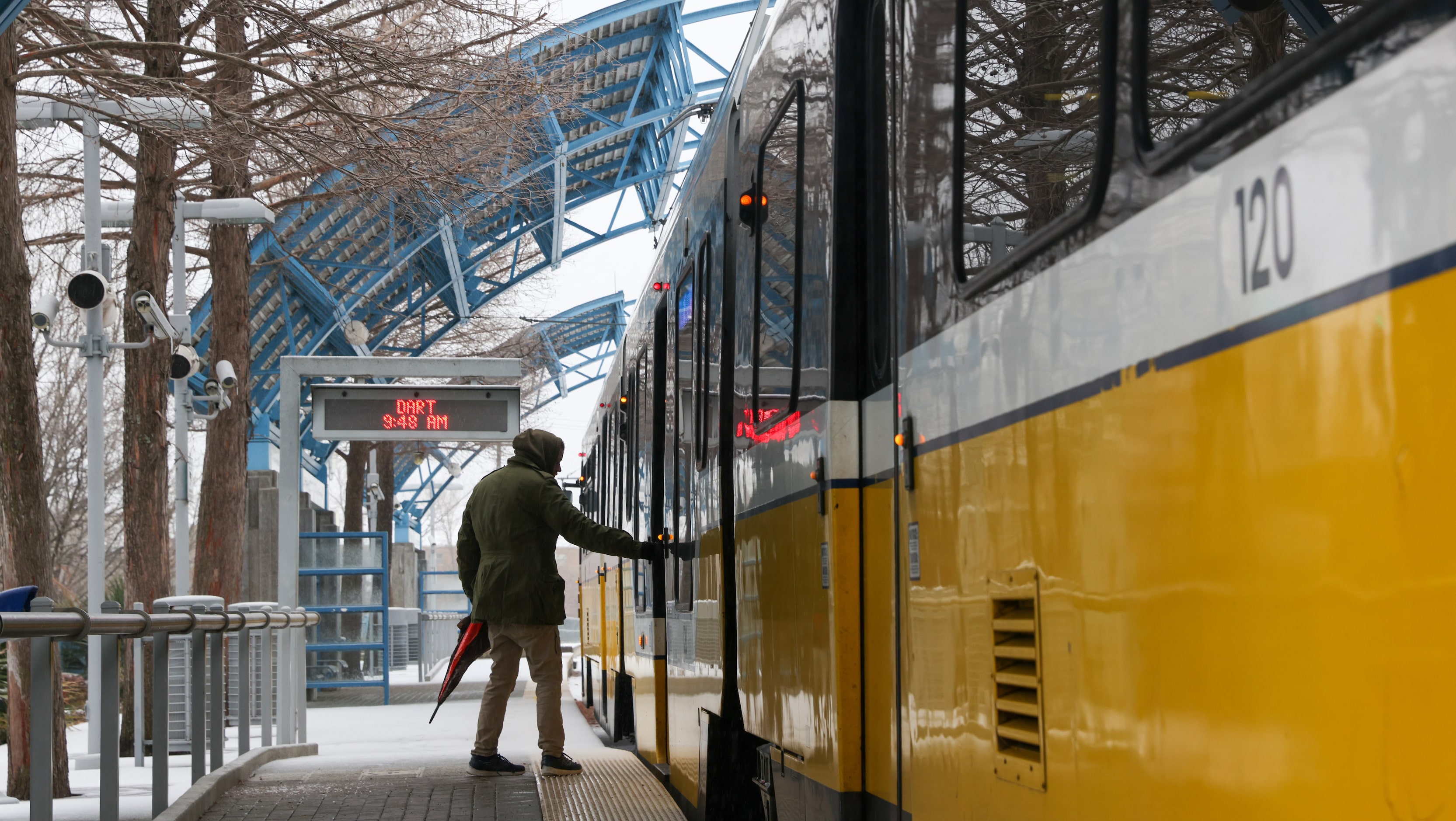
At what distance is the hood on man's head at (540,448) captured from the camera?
8.77 m

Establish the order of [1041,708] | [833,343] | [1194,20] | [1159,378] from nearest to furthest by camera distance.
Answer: [1159,378] < [1194,20] < [1041,708] < [833,343]

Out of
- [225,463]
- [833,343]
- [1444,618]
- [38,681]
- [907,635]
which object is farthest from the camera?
[225,463]

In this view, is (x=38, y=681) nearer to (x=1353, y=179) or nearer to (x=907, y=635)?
(x=907, y=635)

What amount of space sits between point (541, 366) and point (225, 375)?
29.4 meters

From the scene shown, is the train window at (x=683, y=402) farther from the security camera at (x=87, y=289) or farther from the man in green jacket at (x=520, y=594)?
the security camera at (x=87, y=289)

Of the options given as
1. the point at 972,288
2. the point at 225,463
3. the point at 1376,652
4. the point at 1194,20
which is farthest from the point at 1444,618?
the point at 225,463

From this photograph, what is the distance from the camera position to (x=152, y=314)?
13.9 metres

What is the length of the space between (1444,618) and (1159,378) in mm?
703

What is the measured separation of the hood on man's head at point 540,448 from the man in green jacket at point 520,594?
0.11 metres

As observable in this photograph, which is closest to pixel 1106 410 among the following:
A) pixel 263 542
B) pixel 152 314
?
pixel 152 314

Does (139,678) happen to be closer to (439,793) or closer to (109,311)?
(109,311)

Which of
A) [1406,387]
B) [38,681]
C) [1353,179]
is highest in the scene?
[1353,179]

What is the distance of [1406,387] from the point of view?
1.68 meters

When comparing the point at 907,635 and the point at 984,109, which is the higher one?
the point at 984,109
